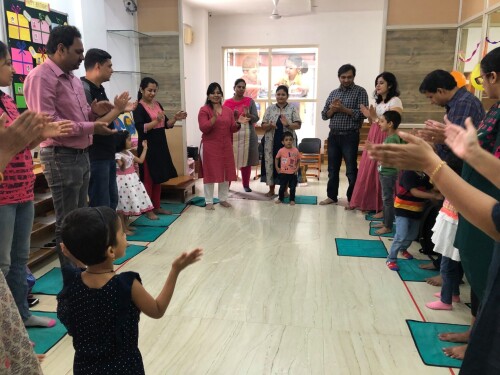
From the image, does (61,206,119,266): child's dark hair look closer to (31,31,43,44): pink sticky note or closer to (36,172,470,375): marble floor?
(36,172,470,375): marble floor

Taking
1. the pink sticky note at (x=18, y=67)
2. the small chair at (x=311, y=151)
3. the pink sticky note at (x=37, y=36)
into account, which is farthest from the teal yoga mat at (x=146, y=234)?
the small chair at (x=311, y=151)

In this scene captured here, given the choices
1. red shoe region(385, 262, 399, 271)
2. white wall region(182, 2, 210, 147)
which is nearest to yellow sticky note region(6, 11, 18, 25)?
red shoe region(385, 262, 399, 271)

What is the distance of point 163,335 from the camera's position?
7.47ft

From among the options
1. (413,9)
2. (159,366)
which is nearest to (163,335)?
(159,366)

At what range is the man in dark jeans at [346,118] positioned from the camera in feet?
15.3

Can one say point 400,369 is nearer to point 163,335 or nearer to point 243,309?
point 243,309

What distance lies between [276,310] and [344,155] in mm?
2795

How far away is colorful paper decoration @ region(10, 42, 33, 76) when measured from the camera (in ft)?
11.0

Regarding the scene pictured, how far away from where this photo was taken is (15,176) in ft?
6.30

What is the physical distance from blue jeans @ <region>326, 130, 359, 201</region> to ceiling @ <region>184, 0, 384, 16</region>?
3.44 m

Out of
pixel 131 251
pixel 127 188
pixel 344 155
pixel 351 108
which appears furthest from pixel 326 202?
pixel 131 251

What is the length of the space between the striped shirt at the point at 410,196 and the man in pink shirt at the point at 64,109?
Answer: 211 centimetres

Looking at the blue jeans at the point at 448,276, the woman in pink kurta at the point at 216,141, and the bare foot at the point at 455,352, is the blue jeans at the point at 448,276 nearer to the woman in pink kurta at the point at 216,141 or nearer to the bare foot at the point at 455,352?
the bare foot at the point at 455,352

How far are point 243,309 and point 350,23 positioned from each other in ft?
23.7
